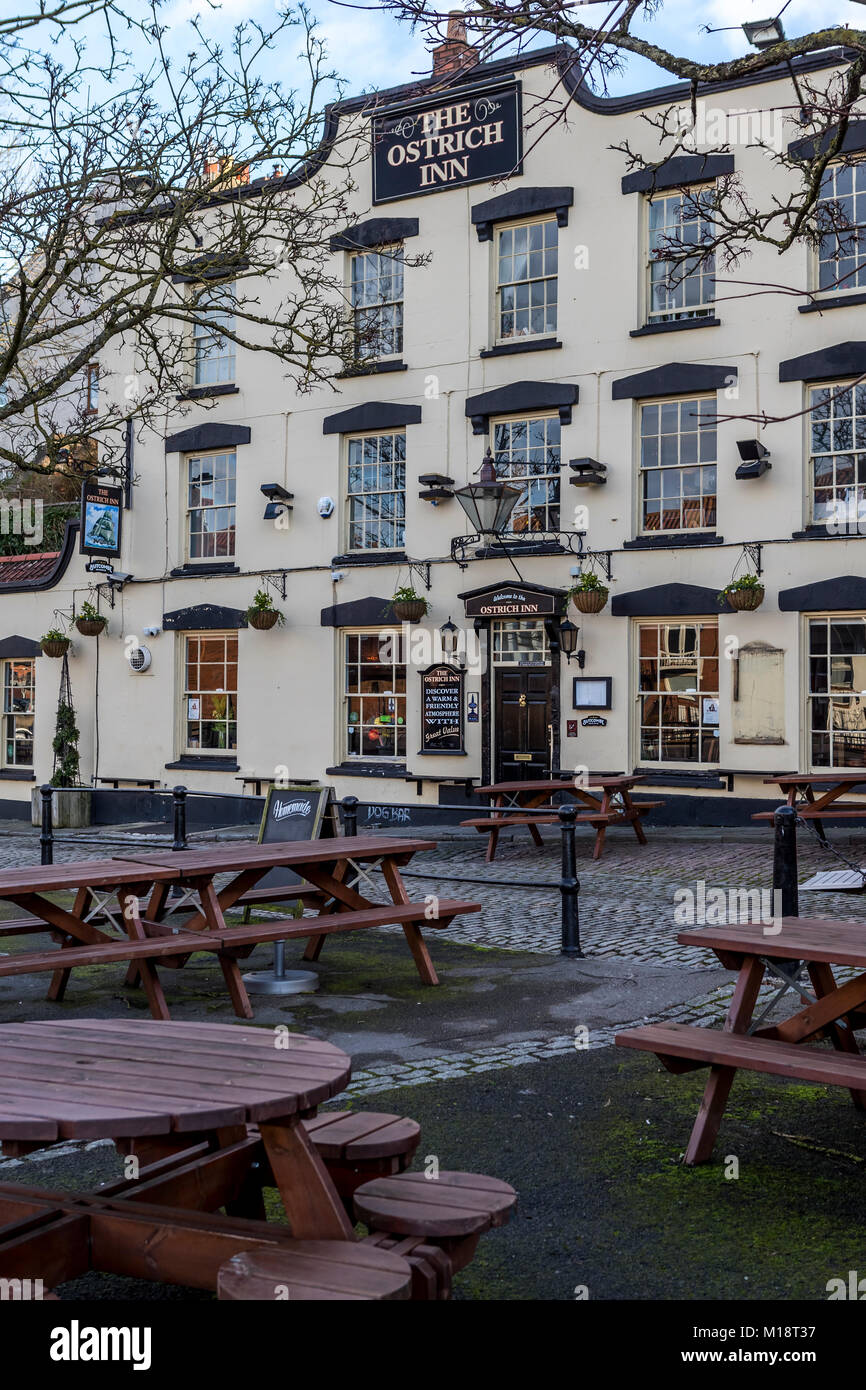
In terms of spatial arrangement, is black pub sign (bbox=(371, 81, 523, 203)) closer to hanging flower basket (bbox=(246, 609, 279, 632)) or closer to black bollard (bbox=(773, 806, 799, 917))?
hanging flower basket (bbox=(246, 609, 279, 632))

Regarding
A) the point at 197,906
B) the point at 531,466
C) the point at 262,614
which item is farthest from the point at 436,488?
the point at 197,906

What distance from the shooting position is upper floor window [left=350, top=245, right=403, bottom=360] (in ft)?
63.9

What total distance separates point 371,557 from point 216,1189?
16.5 metres

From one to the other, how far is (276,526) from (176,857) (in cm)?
1355

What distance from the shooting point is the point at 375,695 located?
19641mm

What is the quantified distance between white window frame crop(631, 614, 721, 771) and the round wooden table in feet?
46.3

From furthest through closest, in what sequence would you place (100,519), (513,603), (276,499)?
1. (100,519)
2. (276,499)
3. (513,603)

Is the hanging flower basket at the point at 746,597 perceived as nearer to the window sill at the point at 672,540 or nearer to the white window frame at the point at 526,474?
the window sill at the point at 672,540

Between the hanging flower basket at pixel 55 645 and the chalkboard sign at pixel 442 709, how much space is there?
741 centimetres

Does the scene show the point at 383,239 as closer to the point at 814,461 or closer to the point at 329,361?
the point at 329,361

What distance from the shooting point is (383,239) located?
1948cm

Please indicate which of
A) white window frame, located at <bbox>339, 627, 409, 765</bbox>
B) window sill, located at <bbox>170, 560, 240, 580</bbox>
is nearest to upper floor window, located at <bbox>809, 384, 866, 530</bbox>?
white window frame, located at <bbox>339, 627, 409, 765</bbox>

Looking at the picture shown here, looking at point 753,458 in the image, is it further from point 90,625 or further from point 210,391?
point 90,625

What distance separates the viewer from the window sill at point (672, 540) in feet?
55.2
